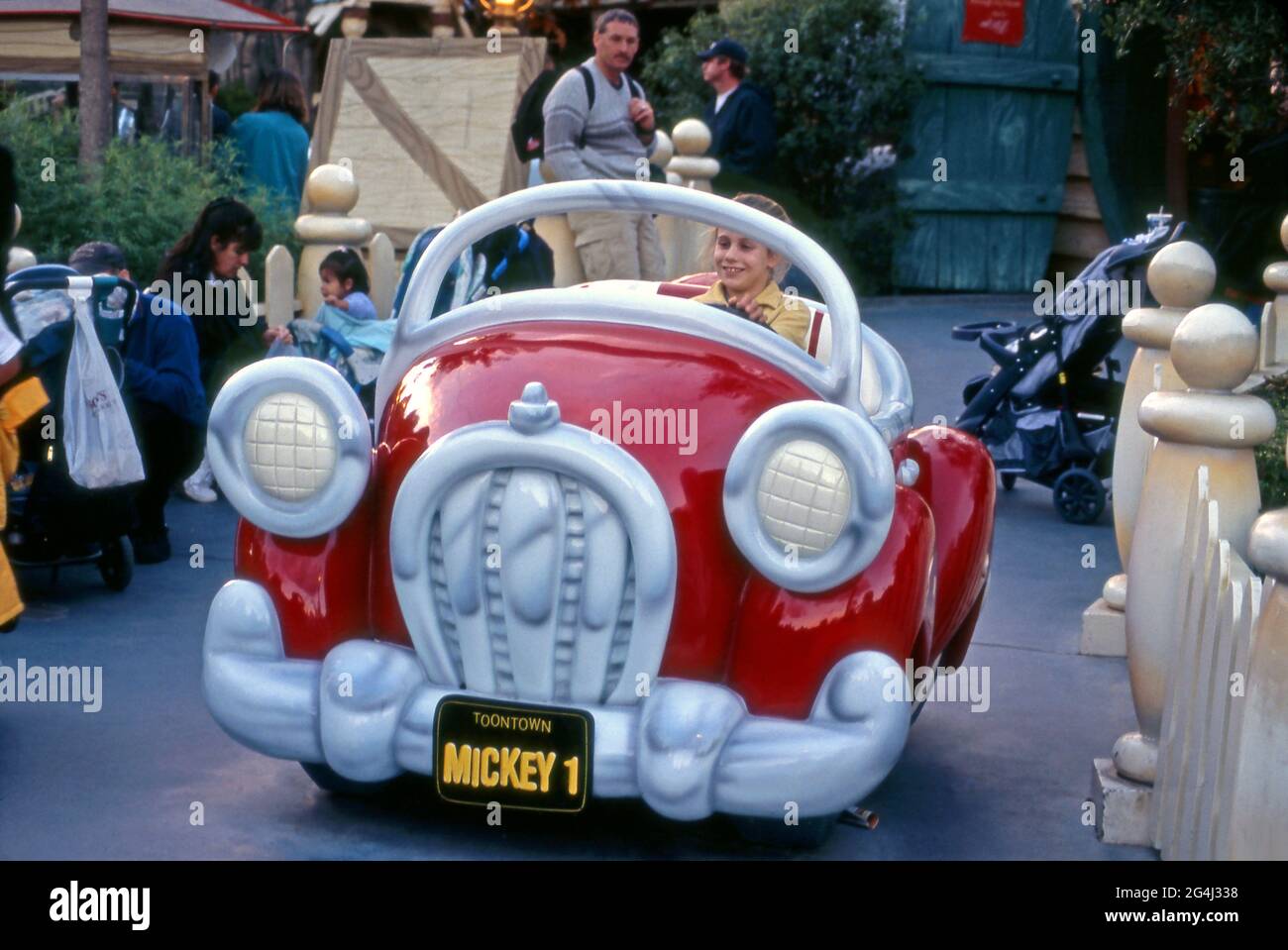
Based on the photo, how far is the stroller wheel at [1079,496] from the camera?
7453mm

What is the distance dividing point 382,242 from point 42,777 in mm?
4517

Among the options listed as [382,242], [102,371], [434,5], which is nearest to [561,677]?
[102,371]

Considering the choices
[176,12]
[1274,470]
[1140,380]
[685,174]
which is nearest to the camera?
[1274,470]

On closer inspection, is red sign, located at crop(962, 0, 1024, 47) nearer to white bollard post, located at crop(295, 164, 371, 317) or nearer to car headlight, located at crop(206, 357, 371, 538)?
white bollard post, located at crop(295, 164, 371, 317)

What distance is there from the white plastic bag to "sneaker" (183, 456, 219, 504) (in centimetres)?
170

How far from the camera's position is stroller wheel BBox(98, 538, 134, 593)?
6.01 metres

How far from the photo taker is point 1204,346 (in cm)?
369

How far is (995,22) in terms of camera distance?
1278 cm

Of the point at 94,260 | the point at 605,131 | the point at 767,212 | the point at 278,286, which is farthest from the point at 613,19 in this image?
the point at 767,212

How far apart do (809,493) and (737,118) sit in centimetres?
735

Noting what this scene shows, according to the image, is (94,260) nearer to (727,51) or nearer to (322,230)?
(322,230)

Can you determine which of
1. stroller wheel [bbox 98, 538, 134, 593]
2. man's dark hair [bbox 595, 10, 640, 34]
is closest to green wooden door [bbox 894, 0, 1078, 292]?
man's dark hair [bbox 595, 10, 640, 34]

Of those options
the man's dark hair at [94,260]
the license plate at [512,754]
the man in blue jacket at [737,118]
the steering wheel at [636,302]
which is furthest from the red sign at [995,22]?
the license plate at [512,754]

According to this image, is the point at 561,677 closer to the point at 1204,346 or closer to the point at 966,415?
the point at 1204,346
